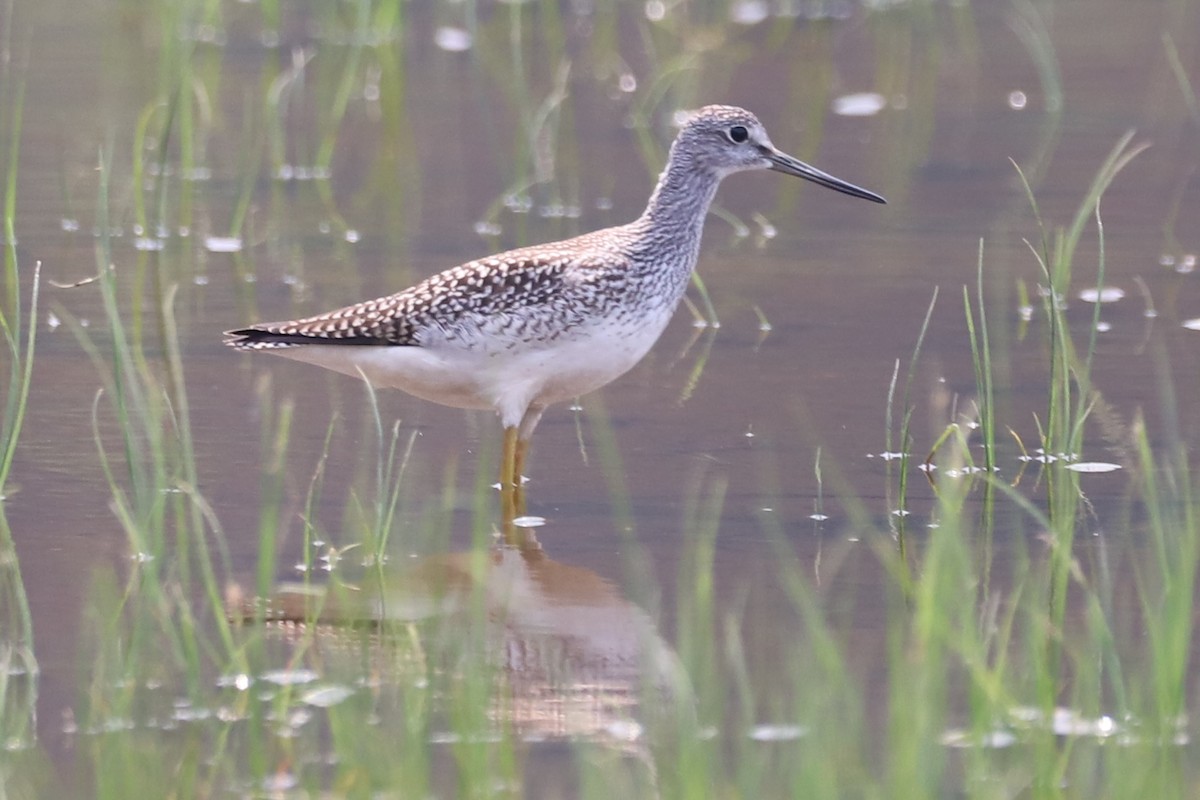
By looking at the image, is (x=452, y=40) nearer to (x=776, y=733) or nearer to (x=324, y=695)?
(x=324, y=695)

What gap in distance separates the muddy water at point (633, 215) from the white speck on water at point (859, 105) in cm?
4

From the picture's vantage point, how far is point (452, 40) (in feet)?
44.3

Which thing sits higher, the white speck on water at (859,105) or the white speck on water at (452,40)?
the white speck on water at (452,40)

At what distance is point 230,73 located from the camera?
482 inches

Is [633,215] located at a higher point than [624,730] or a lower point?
higher

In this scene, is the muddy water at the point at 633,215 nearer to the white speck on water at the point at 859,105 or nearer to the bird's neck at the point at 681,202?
the white speck on water at the point at 859,105

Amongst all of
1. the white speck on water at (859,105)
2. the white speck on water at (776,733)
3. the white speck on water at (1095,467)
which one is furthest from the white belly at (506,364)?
the white speck on water at (859,105)

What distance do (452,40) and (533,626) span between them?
905 centimetres

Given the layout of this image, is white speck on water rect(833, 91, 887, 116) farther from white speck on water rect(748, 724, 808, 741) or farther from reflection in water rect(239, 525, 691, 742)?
white speck on water rect(748, 724, 808, 741)

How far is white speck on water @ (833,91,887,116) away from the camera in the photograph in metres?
11.5

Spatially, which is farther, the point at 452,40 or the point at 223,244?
the point at 452,40

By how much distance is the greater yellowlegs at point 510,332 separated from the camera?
6027 millimetres

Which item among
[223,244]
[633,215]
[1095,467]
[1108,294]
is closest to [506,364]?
[1095,467]

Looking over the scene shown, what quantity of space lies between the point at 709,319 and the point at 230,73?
214 inches
